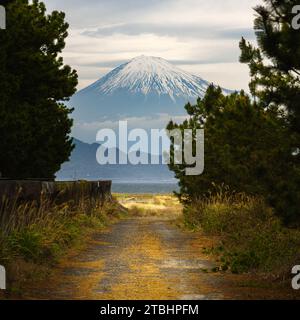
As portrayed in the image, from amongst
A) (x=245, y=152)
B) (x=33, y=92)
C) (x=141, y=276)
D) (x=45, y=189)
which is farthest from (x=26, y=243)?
(x=33, y=92)

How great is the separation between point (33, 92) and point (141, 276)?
1480 cm

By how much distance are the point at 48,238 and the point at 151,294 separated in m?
5.04

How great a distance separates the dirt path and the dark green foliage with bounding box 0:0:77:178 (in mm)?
6218

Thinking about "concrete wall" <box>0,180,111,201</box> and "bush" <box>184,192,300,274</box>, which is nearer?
"bush" <box>184,192,300,274</box>

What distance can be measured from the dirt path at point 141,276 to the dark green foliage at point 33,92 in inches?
245

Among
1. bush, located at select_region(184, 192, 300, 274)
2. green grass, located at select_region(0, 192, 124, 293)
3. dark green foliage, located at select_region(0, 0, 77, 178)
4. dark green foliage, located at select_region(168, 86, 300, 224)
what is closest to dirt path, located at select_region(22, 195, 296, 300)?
green grass, located at select_region(0, 192, 124, 293)

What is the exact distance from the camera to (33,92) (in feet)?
82.6

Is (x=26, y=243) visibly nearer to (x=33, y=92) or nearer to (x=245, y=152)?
(x=245, y=152)

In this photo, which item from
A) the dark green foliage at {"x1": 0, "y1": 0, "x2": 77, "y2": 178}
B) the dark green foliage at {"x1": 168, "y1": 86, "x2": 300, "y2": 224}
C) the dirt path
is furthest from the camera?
the dark green foliage at {"x1": 0, "y1": 0, "x2": 77, "y2": 178}

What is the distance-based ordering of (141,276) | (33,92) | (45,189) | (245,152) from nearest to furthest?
1. (141,276)
2. (245,152)
3. (45,189)
4. (33,92)

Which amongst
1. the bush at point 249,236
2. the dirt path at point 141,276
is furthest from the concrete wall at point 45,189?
the bush at point 249,236

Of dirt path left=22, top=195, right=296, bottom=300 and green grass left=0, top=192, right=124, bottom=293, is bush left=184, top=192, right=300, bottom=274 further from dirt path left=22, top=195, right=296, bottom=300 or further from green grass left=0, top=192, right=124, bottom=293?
green grass left=0, top=192, right=124, bottom=293

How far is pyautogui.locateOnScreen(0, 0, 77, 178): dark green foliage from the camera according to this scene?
2220cm

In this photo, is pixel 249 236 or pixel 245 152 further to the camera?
pixel 249 236
